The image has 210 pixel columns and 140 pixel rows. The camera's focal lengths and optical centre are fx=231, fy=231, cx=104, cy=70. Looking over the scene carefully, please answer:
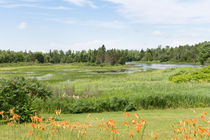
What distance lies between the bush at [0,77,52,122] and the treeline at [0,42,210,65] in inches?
3215

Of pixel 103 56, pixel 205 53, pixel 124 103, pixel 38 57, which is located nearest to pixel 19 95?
pixel 124 103

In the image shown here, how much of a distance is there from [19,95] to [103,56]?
10243 cm

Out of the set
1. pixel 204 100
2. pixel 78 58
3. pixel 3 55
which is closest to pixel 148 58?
pixel 78 58

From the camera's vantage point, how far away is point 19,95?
27.9ft

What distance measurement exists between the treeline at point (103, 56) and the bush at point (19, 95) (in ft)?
268

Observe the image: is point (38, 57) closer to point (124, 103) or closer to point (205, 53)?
point (205, 53)

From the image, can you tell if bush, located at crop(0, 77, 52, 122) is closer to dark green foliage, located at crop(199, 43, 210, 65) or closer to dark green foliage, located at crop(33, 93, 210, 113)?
dark green foliage, located at crop(33, 93, 210, 113)

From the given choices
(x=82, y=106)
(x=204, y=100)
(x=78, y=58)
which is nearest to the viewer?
(x=82, y=106)

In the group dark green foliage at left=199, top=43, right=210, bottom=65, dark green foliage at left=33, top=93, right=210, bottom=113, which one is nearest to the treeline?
dark green foliage at left=199, top=43, right=210, bottom=65

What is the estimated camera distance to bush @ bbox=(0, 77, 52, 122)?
811 centimetres

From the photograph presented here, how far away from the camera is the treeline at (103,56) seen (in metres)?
94.2

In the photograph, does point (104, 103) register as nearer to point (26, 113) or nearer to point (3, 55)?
point (26, 113)

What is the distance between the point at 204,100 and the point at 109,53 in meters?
94.3

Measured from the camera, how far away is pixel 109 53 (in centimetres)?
10781
